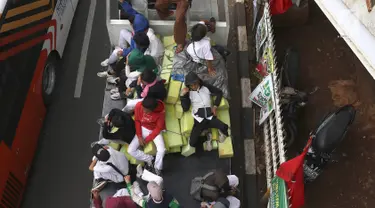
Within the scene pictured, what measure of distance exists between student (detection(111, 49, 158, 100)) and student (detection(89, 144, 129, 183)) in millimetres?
1517

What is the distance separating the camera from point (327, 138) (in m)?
6.84

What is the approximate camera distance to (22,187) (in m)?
Answer: 7.12

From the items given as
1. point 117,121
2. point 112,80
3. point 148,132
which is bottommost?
point 148,132

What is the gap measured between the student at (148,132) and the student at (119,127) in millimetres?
109

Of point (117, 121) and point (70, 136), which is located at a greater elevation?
point (117, 121)

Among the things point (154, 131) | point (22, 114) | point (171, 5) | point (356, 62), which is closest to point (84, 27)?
point (171, 5)

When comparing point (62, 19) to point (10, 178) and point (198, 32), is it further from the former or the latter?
point (10, 178)

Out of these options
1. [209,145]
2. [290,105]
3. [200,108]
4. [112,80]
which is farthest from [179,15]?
[290,105]

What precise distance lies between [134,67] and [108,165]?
6.24ft

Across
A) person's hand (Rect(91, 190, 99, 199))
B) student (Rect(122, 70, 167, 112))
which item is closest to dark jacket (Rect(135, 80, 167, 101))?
student (Rect(122, 70, 167, 112))

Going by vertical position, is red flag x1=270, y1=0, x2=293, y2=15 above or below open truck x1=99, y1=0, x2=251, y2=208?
above

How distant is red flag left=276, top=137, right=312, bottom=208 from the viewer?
5.52 meters

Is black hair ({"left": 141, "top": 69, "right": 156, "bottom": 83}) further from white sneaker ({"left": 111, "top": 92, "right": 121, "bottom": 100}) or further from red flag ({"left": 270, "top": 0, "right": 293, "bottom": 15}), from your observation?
red flag ({"left": 270, "top": 0, "right": 293, "bottom": 15})

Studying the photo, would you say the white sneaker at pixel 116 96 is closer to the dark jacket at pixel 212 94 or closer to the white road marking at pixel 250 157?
the dark jacket at pixel 212 94
